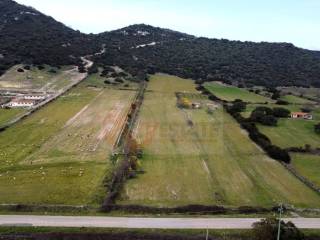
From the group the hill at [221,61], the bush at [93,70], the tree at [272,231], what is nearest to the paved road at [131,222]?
the tree at [272,231]

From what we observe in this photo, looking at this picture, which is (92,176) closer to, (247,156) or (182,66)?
(247,156)

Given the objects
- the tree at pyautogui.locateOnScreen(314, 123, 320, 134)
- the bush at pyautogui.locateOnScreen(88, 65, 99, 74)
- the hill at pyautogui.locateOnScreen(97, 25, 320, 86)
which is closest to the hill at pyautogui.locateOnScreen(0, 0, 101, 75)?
the bush at pyautogui.locateOnScreen(88, 65, 99, 74)

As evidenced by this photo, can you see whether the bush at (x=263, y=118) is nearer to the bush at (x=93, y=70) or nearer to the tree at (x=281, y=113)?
the tree at (x=281, y=113)

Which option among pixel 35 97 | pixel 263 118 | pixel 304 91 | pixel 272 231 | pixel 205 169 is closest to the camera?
pixel 272 231

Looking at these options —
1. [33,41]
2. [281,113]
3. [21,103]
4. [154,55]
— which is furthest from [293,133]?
[154,55]

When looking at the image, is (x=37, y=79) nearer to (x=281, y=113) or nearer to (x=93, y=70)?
(x=93, y=70)

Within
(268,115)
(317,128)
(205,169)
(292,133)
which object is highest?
(268,115)
